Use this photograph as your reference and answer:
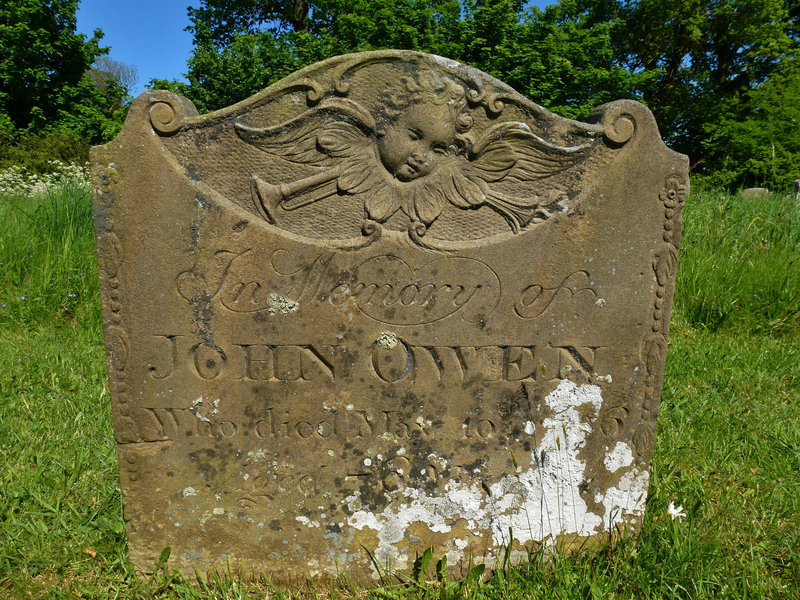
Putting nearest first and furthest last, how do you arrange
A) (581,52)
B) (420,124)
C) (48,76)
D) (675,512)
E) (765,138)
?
1. (420,124)
2. (675,512)
3. (765,138)
4. (581,52)
5. (48,76)

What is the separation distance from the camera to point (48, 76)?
22.5 m

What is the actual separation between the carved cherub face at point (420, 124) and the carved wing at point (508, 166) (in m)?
0.10

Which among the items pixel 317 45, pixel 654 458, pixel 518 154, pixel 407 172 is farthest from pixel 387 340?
pixel 317 45

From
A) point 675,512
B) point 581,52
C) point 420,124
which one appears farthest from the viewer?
point 581,52

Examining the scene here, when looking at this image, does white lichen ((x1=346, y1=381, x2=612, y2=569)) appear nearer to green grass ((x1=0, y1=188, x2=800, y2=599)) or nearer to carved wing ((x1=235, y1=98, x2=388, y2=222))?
green grass ((x1=0, y1=188, x2=800, y2=599))

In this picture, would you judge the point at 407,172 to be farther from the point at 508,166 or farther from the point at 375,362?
the point at 375,362

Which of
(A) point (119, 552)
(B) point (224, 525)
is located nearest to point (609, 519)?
(B) point (224, 525)

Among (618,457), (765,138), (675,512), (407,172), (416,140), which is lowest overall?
(675,512)

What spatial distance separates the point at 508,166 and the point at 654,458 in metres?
2.05

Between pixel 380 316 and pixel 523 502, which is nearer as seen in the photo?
pixel 380 316

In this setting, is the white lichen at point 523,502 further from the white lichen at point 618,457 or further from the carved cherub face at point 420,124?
the carved cherub face at point 420,124

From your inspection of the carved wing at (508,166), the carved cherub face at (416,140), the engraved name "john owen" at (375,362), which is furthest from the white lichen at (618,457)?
the carved cherub face at (416,140)

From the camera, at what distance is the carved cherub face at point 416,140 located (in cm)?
200

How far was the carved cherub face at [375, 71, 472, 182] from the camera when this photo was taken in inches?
78.1
